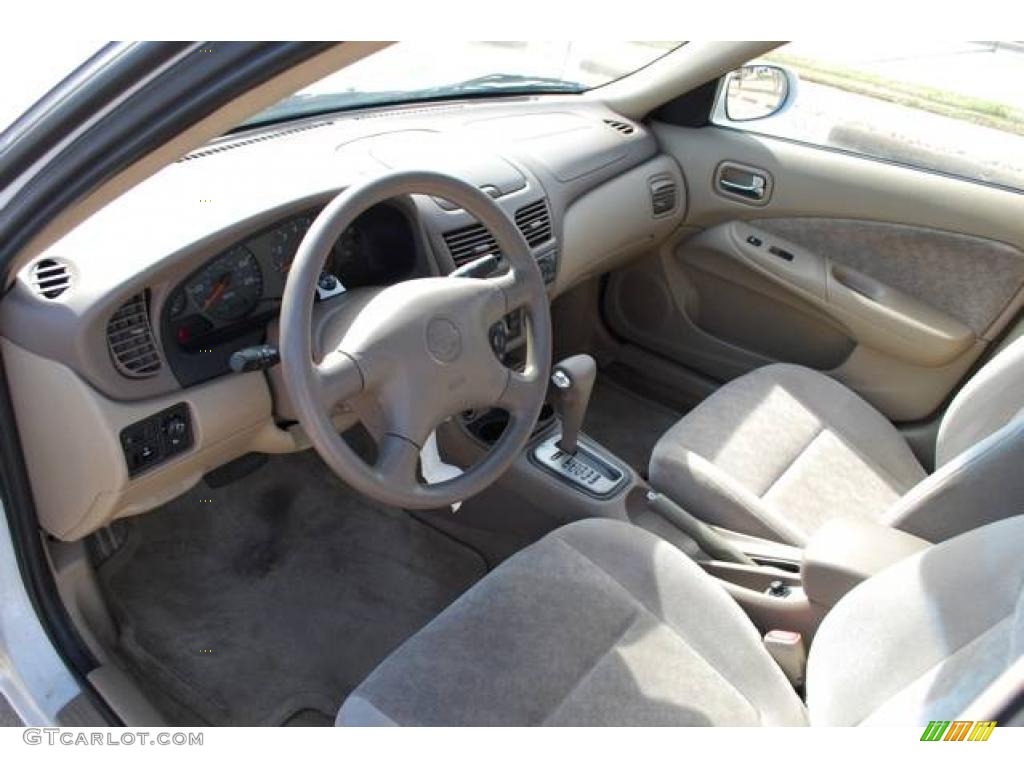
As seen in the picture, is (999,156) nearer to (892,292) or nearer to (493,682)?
(892,292)

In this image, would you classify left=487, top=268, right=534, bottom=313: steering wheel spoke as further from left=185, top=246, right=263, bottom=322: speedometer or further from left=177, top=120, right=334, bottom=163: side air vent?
left=177, top=120, right=334, bottom=163: side air vent

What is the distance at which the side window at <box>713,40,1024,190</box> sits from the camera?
92.3 inches

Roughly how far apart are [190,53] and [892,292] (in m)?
2.03

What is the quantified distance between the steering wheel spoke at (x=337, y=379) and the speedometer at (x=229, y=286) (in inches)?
13.8

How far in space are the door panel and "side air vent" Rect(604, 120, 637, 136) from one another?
11cm

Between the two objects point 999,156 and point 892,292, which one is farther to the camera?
point 892,292

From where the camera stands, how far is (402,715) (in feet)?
4.73

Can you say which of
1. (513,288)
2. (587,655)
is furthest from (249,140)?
(587,655)

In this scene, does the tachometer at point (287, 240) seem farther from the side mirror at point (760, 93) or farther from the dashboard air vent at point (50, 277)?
the side mirror at point (760, 93)

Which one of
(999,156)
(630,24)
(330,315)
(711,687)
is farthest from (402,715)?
(999,156)

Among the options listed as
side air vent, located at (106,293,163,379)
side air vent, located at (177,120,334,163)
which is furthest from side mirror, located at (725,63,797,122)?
side air vent, located at (106,293,163,379)

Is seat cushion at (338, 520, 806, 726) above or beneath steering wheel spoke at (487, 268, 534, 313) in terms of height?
beneath

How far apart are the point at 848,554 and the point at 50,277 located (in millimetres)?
1372

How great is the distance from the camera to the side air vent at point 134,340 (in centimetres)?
153
